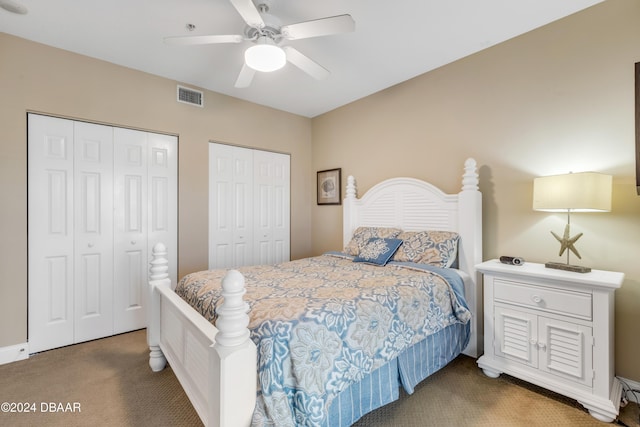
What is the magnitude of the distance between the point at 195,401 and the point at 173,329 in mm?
549

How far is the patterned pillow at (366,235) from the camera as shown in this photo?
9.85ft

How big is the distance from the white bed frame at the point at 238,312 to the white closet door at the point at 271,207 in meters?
1.01

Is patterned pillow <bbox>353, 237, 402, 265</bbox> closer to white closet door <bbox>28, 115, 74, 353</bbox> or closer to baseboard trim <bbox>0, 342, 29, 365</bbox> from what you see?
white closet door <bbox>28, 115, 74, 353</bbox>

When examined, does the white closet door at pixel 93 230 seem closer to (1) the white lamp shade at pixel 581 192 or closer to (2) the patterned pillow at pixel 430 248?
(2) the patterned pillow at pixel 430 248

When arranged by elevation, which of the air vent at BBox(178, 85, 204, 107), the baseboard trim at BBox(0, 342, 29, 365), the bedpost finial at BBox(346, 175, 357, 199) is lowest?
the baseboard trim at BBox(0, 342, 29, 365)

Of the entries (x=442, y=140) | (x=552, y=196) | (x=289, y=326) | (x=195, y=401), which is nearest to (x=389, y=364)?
(x=289, y=326)

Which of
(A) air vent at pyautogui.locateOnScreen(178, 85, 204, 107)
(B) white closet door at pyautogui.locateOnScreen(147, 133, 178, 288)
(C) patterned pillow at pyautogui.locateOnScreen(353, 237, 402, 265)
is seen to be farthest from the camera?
(A) air vent at pyautogui.locateOnScreen(178, 85, 204, 107)

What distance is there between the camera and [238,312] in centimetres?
120

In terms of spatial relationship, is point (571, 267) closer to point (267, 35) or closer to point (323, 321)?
point (323, 321)

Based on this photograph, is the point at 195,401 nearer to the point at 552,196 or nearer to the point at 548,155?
the point at 552,196

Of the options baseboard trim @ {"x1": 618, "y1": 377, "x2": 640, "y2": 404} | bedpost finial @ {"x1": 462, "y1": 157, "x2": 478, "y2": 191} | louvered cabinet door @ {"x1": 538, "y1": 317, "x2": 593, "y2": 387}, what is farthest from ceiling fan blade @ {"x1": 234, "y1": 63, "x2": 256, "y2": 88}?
baseboard trim @ {"x1": 618, "y1": 377, "x2": 640, "y2": 404}

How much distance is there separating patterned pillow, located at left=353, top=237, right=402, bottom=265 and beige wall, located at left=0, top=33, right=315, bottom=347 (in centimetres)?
190

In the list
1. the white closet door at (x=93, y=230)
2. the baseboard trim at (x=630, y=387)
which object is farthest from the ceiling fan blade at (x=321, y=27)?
the baseboard trim at (x=630, y=387)

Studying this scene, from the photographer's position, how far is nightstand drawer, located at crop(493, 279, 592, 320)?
178 cm
